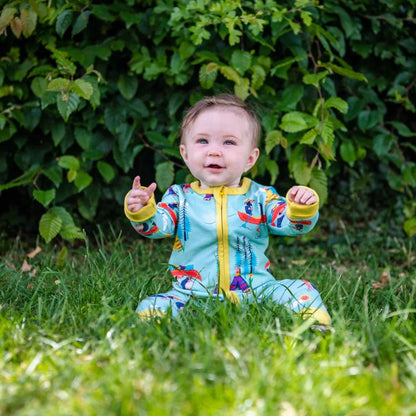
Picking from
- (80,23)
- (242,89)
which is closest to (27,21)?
(80,23)

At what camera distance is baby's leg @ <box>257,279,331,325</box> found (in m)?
1.88

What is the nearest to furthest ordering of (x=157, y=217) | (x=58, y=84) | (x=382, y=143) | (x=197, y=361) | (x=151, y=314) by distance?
(x=197, y=361)
(x=151, y=314)
(x=157, y=217)
(x=58, y=84)
(x=382, y=143)

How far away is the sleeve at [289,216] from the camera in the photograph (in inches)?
77.2

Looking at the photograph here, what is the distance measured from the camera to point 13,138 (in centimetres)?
304

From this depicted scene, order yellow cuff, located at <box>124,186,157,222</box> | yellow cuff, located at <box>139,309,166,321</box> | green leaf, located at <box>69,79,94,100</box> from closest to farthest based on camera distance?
1. yellow cuff, located at <box>139,309,166,321</box>
2. yellow cuff, located at <box>124,186,157,222</box>
3. green leaf, located at <box>69,79,94,100</box>

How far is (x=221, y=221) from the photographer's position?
2.15 meters

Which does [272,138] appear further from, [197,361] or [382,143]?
[197,361]

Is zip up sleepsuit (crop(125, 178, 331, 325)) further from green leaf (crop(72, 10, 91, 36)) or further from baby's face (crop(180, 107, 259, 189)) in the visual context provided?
green leaf (crop(72, 10, 91, 36))

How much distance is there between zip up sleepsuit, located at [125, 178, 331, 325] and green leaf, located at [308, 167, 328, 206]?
23.8 inches

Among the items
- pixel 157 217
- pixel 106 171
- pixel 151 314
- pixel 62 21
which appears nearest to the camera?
pixel 151 314

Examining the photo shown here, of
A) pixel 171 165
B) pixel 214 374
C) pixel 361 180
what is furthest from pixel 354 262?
pixel 214 374

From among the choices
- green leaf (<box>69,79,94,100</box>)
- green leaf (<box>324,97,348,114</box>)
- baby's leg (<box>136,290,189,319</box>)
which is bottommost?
baby's leg (<box>136,290,189,319</box>)

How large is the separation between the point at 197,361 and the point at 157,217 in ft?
2.54

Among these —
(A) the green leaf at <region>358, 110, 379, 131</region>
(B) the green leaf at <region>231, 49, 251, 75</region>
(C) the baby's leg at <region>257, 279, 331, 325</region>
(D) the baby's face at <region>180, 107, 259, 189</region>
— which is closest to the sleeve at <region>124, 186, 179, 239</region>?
(D) the baby's face at <region>180, 107, 259, 189</region>
